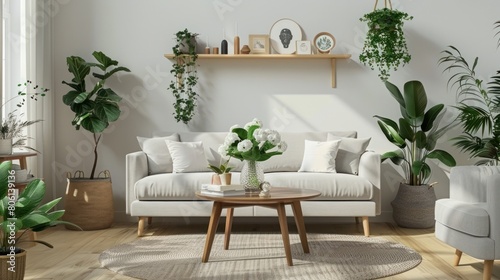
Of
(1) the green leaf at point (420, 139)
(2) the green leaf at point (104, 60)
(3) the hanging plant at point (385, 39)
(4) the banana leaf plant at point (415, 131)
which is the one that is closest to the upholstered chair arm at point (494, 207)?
(4) the banana leaf plant at point (415, 131)

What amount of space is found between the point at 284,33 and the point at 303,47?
0.23 metres

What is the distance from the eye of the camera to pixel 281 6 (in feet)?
19.6

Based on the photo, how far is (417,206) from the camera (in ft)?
17.9

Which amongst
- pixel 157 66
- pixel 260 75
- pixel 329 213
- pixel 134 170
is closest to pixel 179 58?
pixel 157 66

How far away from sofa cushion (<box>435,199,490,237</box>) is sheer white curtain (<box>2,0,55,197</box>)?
3.46 metres

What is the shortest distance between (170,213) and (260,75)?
1741 mm

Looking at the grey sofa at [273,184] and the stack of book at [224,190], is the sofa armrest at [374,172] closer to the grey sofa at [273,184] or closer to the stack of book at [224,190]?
the grey sofa at [273,184]

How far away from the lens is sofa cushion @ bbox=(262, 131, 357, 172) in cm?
550

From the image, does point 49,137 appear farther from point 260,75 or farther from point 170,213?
→ point 260,75

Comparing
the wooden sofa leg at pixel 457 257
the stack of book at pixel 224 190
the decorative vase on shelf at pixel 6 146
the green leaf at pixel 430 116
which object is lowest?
the wooden sofa leg at pixel 457 257

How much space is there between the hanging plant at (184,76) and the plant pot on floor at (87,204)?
3.28 ft

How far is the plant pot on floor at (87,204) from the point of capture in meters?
5.40

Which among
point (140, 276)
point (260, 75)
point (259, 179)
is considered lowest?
Result: point (140, 276)

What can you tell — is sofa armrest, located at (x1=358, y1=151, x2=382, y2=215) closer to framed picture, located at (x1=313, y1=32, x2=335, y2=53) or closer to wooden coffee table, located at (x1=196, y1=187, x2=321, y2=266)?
wooden coffee table, located at (x1=196, y1=187, x2=321, y2=266)
